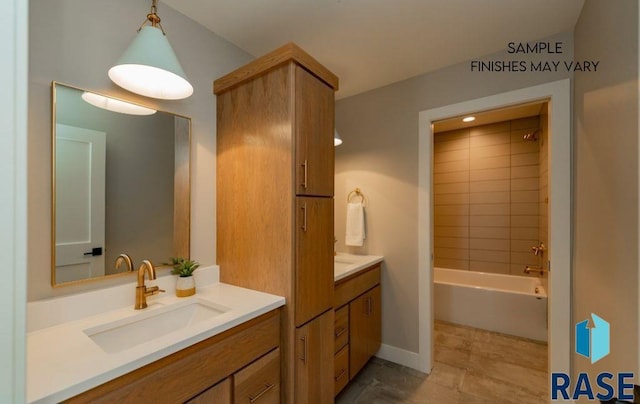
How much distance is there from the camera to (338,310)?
1.84 m

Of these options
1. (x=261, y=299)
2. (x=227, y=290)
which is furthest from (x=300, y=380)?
(x=227, y=290)

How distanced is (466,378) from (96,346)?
7.86 ft

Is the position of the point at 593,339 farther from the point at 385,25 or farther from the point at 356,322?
the point at 385,25

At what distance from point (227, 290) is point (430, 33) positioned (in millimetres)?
1988

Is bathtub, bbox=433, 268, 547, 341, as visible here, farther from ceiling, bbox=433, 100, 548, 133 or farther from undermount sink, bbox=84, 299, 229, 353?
undermount sink, bbox=84, 299, 229, 353

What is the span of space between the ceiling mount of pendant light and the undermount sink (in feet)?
3.41

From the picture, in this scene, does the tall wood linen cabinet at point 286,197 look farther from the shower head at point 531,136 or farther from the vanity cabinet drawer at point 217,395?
the shower head at point 531,136

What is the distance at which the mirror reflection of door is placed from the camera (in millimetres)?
1120

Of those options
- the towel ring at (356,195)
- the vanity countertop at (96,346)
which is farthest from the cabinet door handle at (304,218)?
the towel ring at (356,195)

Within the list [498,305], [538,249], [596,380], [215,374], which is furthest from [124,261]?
[538,249]

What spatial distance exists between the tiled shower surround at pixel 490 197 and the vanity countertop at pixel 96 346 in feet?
10.3

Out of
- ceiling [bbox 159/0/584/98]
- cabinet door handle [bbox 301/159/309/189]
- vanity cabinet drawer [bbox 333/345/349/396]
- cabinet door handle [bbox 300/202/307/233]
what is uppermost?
ceiling [bbox 159/0/584/98]

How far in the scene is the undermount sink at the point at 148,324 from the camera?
43.2 inches

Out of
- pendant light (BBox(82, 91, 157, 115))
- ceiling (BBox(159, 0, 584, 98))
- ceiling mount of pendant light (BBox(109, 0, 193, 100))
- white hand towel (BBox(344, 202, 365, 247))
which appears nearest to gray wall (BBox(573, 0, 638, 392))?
ceiling (BBox(159, 0, 584, 98))
